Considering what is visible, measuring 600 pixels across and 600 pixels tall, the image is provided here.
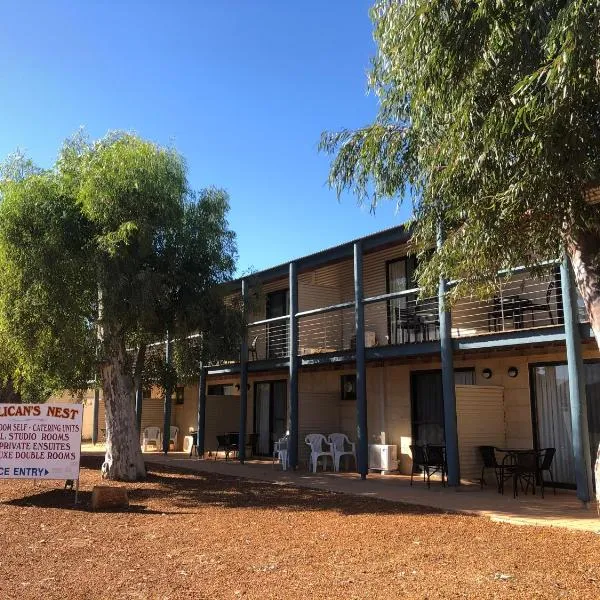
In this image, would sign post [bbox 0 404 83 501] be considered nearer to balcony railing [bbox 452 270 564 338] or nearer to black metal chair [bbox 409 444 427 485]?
black metal chair [bbox 409 444 427 485]

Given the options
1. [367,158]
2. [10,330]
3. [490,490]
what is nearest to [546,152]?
[367,158]

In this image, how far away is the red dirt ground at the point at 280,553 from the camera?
5320mm

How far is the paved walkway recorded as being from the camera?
850cm

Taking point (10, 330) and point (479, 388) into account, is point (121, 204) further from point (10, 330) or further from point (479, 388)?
point (479, 388)

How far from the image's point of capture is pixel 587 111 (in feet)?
18.9

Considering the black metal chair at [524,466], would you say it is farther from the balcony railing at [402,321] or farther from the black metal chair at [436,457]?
the balcony railing at [402,321]

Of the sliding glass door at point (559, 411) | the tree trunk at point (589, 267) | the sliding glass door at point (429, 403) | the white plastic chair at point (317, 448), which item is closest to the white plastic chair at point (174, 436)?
the white plastic chair at point (317, 448)

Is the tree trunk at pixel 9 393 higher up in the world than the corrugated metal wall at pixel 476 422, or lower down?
higher up

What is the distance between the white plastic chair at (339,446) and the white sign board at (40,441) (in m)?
6.40

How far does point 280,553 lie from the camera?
6.59m

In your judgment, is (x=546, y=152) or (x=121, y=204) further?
(x=121, y=204)

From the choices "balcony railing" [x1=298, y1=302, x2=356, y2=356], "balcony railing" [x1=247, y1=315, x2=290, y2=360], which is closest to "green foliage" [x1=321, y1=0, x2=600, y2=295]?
"balcony railing" [x1=298, y1=302, x2=356, y2=356]

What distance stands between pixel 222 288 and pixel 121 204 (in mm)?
2726

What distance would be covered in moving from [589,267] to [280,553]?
4258 millimetres
